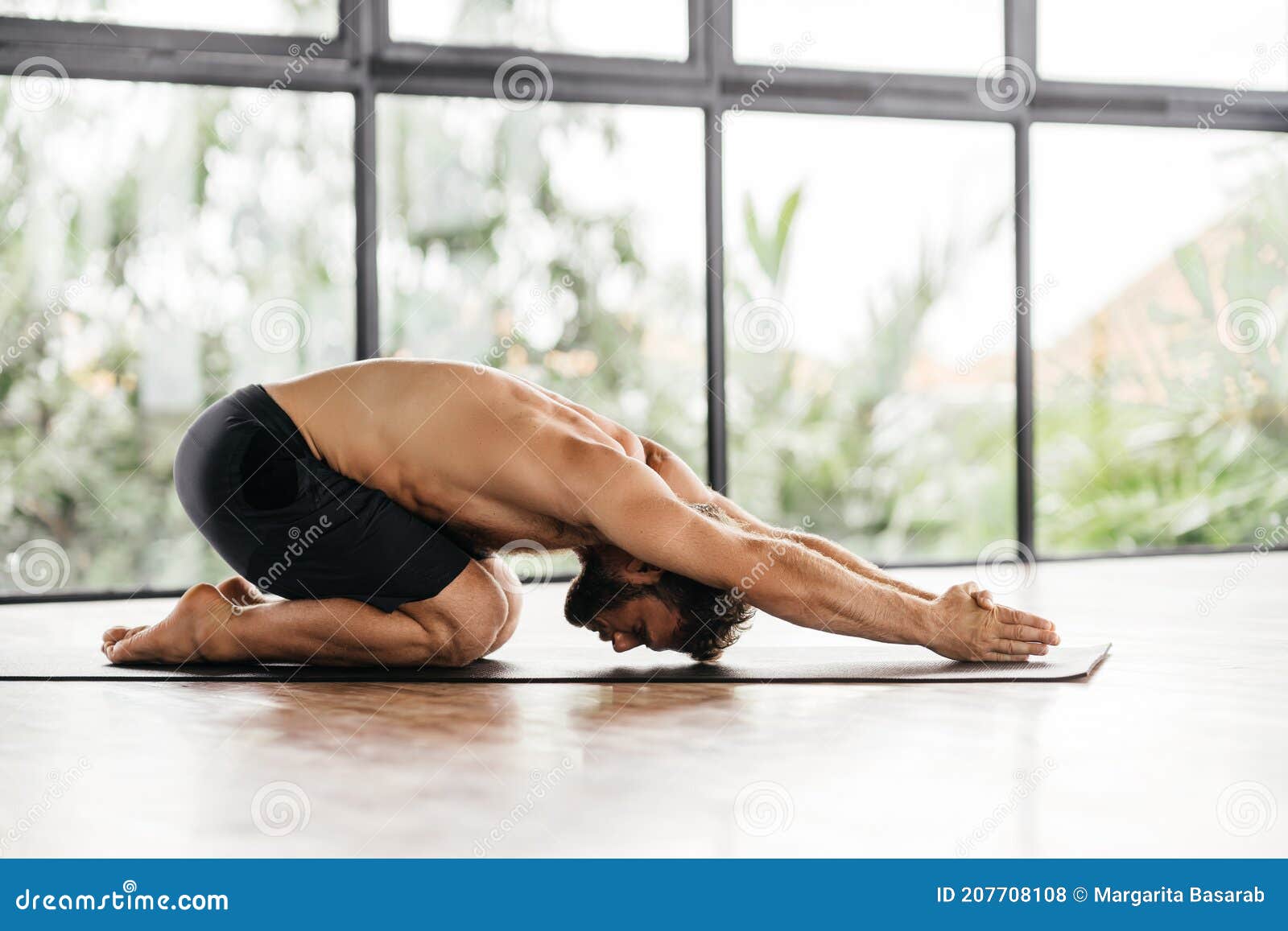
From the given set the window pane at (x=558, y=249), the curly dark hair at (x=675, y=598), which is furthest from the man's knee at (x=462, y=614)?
the window pane at (x=558, y=249)

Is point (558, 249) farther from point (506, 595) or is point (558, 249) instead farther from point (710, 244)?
point (506, 595)

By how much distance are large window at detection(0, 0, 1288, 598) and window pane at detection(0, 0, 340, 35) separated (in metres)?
0.02

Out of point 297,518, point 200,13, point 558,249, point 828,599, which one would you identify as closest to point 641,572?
point 828,599

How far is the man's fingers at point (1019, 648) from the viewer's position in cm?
225

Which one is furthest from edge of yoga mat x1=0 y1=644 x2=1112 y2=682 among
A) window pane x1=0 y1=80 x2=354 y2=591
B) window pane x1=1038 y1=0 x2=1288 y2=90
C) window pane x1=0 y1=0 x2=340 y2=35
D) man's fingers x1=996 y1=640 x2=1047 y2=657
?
window pane x1=1038 y1=0 x2=1288 y2=90

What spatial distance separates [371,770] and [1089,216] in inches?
169

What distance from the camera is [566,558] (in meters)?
4.45

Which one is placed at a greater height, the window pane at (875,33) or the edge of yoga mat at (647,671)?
the window pane at (875,33)

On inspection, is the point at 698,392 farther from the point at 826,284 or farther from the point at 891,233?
the point at 891,233

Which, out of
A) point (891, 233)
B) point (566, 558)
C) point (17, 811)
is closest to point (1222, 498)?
point (891, 233)

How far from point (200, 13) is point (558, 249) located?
1412mm

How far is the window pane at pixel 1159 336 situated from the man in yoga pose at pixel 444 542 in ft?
9.57

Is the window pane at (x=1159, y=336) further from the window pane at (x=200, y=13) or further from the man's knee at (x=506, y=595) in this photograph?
the man's knee at (x=506, y=595)

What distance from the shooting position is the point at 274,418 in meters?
2.27
